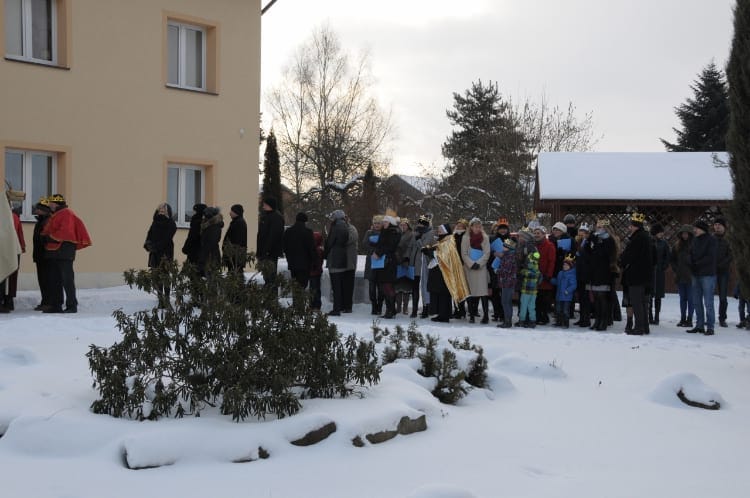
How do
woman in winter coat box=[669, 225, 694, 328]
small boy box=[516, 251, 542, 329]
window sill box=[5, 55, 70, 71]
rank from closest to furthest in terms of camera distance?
1. small boy box=[516, 251, 542, 329]
2. woman in winter coat box=[669, 225, 694, 328]
3. window sill box=[5, 55, 70, 71]

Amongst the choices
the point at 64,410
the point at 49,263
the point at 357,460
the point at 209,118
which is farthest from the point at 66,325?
the point at 209,118

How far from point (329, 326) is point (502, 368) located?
2724mm

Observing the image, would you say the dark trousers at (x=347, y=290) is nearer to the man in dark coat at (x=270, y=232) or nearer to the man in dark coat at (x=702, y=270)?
the man in dark coat at (x=270, y=232)

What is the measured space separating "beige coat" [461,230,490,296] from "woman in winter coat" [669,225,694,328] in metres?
3.32

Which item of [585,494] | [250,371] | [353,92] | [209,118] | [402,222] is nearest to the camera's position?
[585,494]

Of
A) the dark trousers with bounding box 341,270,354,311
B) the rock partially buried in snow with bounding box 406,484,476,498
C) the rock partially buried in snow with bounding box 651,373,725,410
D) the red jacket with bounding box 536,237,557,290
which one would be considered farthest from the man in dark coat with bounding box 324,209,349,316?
the rock partially buried in snow with bounding box 406,484,476,498

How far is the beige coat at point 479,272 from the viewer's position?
1339cm

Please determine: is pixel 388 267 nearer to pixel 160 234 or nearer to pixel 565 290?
pixel 565 290

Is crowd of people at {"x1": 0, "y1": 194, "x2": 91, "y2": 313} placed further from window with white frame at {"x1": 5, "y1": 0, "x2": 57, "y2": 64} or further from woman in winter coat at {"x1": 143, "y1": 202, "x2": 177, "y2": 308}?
window with white frame at {"x1": 5, "y1": 0, "x2": 57, "y2": 64}

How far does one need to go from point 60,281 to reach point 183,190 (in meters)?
5.69

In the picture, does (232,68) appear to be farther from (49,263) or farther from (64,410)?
(64,410)

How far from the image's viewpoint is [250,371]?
209 inches

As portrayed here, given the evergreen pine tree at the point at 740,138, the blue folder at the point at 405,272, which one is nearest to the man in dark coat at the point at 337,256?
the blue folder at the point at 405,272

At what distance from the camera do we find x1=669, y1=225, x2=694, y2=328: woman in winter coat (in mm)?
13680
